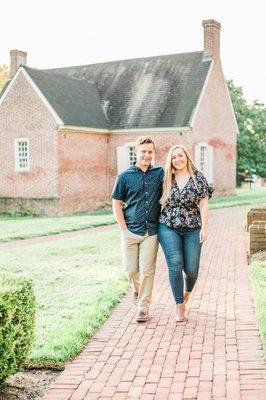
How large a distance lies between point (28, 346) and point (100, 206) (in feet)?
77.7

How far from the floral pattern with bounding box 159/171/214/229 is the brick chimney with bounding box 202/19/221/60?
932 inches

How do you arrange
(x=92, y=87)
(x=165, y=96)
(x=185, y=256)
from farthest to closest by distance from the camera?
(x=92, y=87) → (x=165, y=96) → (x=185, y=256)

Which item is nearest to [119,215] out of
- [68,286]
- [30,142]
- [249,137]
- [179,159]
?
[179,159]

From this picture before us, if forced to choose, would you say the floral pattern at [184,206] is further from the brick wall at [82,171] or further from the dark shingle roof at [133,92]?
the dark shingle roof at [133,92]

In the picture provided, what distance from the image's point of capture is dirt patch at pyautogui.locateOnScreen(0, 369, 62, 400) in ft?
15.7

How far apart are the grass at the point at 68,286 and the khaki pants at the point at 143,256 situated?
61 cm

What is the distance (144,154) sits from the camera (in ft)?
21.9

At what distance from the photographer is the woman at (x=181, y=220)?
6574mm

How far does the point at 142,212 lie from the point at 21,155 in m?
20.9

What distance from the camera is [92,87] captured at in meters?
31.0

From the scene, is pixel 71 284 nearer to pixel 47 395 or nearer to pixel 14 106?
pixel 47 395

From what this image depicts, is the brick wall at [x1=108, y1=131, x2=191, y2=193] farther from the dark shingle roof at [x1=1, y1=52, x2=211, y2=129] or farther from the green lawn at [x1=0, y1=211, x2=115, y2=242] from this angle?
the green lawn at [x1=0, y1=211, x2=115, y2=242]

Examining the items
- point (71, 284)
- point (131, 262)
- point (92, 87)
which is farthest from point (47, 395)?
point (92, 87)

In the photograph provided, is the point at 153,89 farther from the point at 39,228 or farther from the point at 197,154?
the point at 39,228
